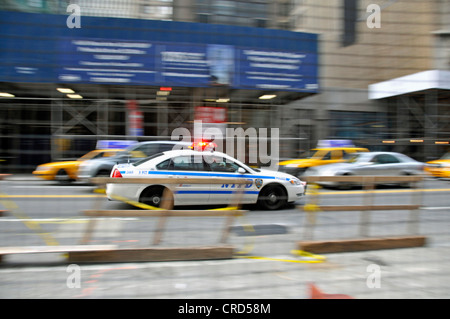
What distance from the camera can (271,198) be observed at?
7125mm

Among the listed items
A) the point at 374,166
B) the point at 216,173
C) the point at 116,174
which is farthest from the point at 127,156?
the point at 374,166

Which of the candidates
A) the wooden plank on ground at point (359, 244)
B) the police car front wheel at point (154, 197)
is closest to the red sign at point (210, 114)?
the police car front wheel at point (154, 197)

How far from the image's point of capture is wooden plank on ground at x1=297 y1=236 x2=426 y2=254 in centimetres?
413

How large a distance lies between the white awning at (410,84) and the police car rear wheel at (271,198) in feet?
10.4

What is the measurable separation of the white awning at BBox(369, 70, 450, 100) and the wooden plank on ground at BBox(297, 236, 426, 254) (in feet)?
6.30

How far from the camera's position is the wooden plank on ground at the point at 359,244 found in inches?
163

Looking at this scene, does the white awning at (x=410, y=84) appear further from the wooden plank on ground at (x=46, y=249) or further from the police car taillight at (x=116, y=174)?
the police car taillight at (x=116, y=174)

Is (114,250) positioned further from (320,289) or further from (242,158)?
(242,158)

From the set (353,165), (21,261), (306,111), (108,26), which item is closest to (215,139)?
(306,111)

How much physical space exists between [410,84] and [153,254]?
4029 millimetres

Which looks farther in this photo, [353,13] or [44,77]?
[353,13]

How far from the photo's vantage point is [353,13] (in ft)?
13.7

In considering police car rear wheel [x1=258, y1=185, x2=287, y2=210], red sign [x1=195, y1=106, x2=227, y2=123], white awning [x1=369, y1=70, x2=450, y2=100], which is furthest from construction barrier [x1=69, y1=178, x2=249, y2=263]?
police car rear wheel [x1=258, y1=185, x2=287, y2=210]

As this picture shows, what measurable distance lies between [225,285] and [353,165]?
8635mm
